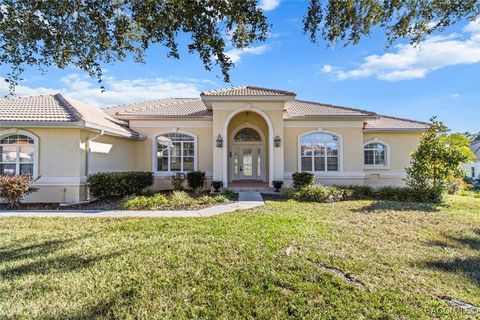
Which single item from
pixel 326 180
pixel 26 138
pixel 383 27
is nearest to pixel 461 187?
pixel 326 180

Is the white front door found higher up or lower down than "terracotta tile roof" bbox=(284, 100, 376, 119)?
lower down

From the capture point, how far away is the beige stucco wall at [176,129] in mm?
18000

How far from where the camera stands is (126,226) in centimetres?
843

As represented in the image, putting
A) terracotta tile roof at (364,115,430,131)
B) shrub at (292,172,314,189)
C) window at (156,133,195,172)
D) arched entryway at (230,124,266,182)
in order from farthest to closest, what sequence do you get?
arched entryway at (230,124,266,182) < terracotta tile roof at (364,115,430,131) < window at (156,133,195,172) < shrub at (292,172,314,189)

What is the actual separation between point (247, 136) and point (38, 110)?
39.6 ft

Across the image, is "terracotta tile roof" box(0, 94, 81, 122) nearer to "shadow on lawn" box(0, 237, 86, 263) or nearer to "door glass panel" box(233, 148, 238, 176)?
"shadow on lawn" box(0, 237, 86, 263)

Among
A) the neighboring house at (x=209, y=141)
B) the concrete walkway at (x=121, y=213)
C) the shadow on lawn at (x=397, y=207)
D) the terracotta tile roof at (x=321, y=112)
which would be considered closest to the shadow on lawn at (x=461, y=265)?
the shadow on lawn at (x=397, y=207)

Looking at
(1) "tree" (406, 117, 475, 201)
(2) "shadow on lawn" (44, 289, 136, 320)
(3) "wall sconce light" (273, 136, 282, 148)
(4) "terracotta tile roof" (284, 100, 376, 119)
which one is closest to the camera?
(2) "shadow on lawn" (44, 289, 136, 320)

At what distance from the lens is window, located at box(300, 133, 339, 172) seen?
708 inches

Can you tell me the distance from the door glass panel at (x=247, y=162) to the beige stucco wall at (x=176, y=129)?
11.6 ft

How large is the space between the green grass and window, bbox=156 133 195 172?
8.98m

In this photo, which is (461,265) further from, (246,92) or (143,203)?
(246,92)

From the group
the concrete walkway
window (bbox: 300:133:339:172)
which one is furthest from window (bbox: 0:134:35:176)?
window (bbox: 300:133:339:172)

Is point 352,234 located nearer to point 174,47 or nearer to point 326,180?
point 174,47
